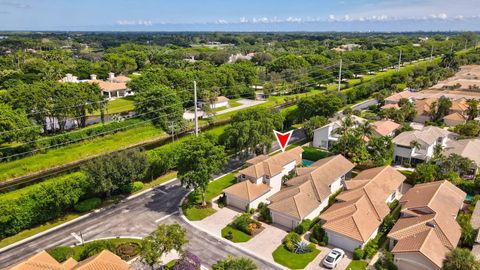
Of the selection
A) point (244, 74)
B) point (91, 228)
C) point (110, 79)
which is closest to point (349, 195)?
point (91, 228)

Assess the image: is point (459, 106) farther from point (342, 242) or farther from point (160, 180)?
point (160, 180)

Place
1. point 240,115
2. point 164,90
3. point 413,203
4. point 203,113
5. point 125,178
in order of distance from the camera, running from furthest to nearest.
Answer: point 203,113 → point 164,90 → point 240,115 → point 125,178 → point 413,203

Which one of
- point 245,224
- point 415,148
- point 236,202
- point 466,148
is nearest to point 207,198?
point 236,202

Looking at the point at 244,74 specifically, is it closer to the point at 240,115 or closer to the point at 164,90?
the point at 164,90

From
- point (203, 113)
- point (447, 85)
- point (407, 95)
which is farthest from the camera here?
point (447, 85)

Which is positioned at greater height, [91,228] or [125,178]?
[125,178]

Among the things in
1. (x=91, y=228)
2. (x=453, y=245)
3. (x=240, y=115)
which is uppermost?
(x=240, y=115)

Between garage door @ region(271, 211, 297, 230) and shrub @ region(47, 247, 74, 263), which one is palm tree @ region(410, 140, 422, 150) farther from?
shrub @ region(47, 247, 74, 263)

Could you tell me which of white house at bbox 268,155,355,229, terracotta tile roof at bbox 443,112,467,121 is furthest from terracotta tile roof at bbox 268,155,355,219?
terracotta tile roof at bbox 443,112,467,121
